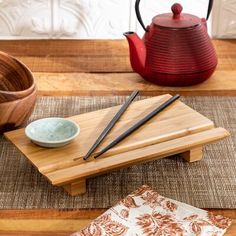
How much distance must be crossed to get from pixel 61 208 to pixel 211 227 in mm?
312

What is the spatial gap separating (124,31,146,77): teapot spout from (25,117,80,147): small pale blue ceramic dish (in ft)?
1.63

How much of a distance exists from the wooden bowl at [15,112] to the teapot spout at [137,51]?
0.43 meters

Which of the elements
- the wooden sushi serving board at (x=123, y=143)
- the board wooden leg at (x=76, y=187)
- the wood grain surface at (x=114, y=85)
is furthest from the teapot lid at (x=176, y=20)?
the board wooden leg at (x=76, y=187)

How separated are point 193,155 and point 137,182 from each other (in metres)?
0.16

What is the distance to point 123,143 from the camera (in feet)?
5.25

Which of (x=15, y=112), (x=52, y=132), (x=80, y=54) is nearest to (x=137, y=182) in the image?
(x=52, y=132)

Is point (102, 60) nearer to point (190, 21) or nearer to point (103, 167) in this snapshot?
point (190, 21)

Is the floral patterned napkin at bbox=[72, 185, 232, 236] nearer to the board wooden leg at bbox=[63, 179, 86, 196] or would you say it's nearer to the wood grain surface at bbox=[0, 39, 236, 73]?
the board wooden leg at bbox=[63, 179, 86, 196]

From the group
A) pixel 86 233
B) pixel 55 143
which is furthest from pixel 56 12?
pixel 86 233

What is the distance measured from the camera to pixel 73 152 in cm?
156

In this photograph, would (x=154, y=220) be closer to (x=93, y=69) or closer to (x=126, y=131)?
(x=126, y=131)

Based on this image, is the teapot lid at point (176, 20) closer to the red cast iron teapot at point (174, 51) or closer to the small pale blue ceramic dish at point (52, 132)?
the red cast iron teapot at point (174, 51)

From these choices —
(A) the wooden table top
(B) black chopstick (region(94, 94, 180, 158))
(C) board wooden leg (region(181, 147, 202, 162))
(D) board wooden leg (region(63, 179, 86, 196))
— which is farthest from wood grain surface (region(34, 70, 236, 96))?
(D) board wooden leg (region(63, 179, 86, 196))

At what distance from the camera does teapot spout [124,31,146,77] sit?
207cm
